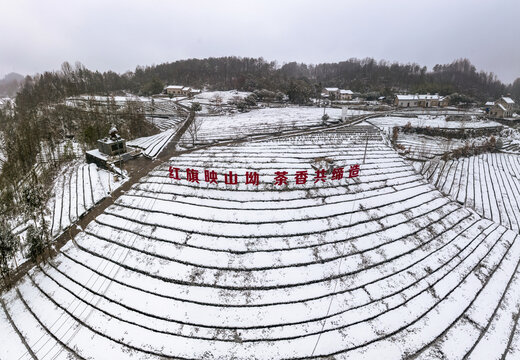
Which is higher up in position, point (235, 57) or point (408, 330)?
point (235, 57)

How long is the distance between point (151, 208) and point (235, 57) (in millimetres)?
119174

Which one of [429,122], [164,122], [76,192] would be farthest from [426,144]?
[76,192]

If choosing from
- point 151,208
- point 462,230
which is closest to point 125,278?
point 151,208

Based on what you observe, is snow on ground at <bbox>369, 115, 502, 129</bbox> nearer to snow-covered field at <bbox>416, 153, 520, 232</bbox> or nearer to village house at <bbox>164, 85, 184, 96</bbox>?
snow-covered field at <bbox>416, 153, 520, 232</bbox>

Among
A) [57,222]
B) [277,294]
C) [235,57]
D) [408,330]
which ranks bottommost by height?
[408,330]

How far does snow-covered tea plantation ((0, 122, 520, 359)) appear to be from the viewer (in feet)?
37.0

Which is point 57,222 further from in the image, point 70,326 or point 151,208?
point 70,326

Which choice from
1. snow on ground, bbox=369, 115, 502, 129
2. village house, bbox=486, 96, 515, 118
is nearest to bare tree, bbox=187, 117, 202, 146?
snow on ground, bbox=369, 115, 502, 129

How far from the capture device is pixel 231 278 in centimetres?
1362

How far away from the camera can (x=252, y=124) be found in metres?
40.8

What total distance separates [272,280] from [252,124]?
1239 inches

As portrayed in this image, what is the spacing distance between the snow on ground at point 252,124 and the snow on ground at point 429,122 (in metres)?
9.52

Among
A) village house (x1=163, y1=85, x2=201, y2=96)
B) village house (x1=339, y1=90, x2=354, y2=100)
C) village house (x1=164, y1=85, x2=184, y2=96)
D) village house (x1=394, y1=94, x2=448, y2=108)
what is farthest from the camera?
village house (x1=339, y1=90, x2=354, y2=100)

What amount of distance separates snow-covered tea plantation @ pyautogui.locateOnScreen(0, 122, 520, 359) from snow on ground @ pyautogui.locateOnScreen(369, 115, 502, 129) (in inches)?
1200
